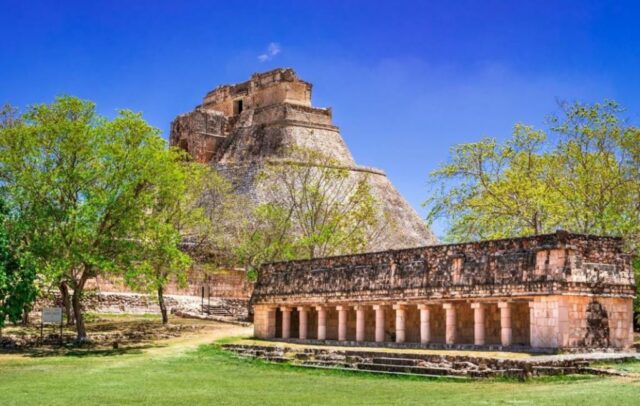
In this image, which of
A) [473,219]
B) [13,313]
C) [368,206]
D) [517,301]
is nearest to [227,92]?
[368,206]

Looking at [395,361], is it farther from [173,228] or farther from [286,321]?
[173,228]

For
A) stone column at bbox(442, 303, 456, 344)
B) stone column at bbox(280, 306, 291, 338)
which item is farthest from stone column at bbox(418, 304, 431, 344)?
stone column at bbox(280, 306, 291, 338)

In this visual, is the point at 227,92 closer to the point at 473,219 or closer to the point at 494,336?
the point at 473,219

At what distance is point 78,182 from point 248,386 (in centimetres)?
1414

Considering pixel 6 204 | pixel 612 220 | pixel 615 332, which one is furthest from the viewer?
pixel 612 220

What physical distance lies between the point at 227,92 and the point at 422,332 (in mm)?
64997

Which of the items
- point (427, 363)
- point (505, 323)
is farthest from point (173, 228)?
point (427, 363)

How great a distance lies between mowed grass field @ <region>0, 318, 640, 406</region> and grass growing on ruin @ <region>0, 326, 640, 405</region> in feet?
0.05

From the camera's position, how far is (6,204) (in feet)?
91.6

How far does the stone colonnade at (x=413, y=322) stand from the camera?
22.8 meters

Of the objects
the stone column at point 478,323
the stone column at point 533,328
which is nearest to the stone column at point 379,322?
the stone column at point 478,323

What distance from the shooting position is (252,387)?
17.8 m

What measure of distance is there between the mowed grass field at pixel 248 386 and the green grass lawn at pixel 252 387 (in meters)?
0.02

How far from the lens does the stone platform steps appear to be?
1727 centimetres
